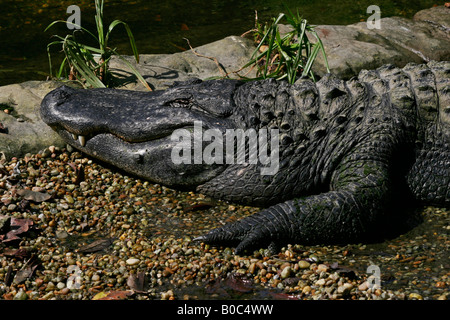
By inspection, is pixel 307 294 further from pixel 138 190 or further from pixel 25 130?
pixel 25 130

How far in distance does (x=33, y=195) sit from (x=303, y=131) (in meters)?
2.14

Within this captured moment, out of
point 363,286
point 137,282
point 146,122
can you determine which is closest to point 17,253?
point 137,282

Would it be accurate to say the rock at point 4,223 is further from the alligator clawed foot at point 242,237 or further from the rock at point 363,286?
the rock at point 363,286

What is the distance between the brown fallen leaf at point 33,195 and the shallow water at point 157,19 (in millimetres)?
2723

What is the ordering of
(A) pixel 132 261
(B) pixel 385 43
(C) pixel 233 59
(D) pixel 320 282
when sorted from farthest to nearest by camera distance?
(B) pixel 385 43 < (C) pixel 233 59 < (A) pixel 132 261 < (D) pixel 320 282

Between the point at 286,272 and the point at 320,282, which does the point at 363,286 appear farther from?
the point at 286,272

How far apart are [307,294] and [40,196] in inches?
87.2

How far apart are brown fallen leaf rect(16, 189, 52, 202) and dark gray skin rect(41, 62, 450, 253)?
577mm

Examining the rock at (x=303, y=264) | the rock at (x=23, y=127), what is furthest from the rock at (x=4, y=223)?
the rock at (x=303, y=264)

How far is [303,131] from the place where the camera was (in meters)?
4.47

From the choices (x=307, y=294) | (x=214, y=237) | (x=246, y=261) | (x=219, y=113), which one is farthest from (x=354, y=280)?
(x=219, y=113)

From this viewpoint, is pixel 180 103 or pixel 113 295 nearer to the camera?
pixel 113 295

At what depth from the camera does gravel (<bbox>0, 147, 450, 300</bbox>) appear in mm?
3469

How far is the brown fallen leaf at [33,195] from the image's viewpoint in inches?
174
